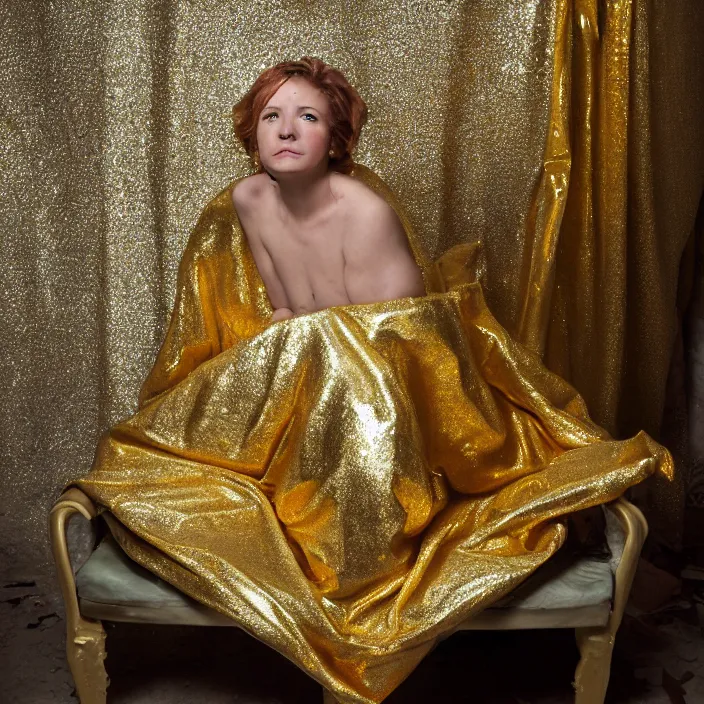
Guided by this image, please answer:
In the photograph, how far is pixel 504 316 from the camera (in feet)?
8.25

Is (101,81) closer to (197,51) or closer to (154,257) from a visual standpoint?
(197,51)

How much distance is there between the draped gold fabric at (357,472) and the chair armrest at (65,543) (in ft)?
0.12

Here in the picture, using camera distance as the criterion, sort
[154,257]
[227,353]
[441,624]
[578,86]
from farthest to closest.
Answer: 1. [154,257]
2. [578,86]
3. [227,353]
4. [441,624]

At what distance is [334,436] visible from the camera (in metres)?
1.84

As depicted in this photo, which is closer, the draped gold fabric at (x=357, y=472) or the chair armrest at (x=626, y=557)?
the draped gold fabric at (x=357, y=472)

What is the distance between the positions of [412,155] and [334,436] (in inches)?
36.1

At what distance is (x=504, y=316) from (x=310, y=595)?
3.28 feet

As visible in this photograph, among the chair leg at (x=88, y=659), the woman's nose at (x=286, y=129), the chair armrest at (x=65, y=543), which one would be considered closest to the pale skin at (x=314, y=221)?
the woman's nose at (x=286, y=129)

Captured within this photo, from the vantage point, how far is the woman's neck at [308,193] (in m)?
1.96

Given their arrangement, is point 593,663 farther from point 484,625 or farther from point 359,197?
point 359,197

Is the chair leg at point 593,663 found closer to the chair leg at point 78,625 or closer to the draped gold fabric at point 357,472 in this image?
the draped gold fabric at point 357,472

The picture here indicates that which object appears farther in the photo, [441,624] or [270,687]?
[270,687]

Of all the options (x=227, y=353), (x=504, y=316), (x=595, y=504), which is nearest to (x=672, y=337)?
(x=504, y=316)

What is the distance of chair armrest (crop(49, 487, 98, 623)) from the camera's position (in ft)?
6.05
